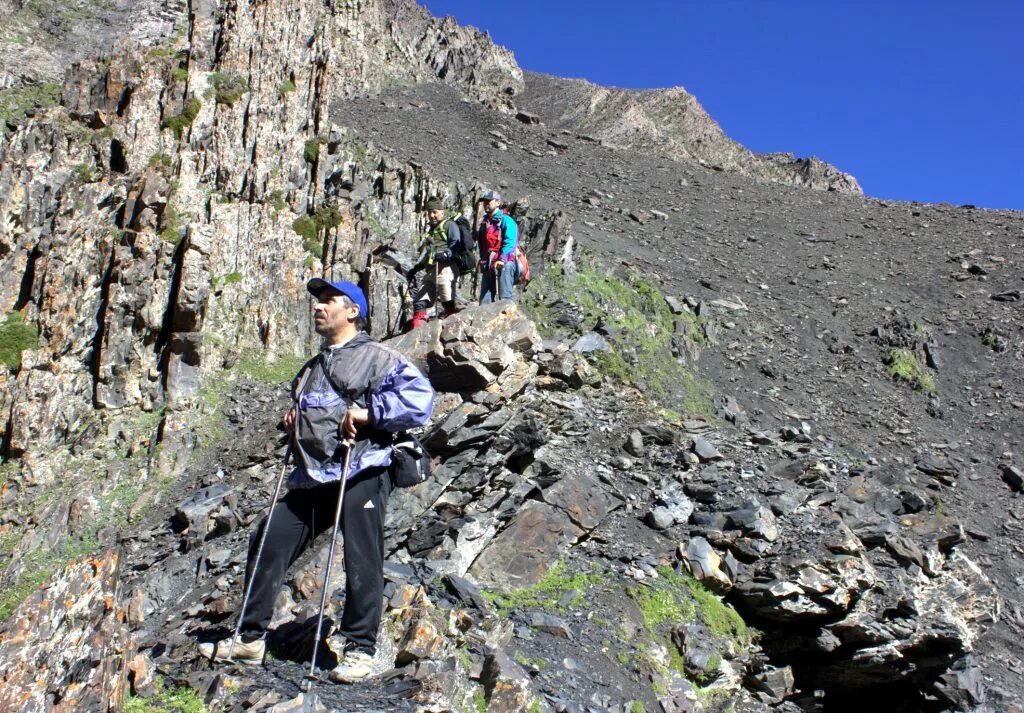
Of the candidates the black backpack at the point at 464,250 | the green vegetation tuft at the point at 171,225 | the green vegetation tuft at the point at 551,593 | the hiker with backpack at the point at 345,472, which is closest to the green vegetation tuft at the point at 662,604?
the green vegetation tuft at the point at 551,593

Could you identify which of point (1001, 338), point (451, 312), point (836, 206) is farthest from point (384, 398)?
point (836, 206)

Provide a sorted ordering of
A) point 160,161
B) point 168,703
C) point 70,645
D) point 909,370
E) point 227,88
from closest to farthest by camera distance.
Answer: point 70,645 → point 168,703 → point 160,161 → point 227,88 → point 909,370

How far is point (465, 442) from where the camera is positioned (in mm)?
8172

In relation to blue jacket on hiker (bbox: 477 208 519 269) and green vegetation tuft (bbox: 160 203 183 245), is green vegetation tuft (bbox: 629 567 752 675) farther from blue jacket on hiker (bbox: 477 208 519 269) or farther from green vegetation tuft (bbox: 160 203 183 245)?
green vegetation tuft (bbox: 160 203 183 245)

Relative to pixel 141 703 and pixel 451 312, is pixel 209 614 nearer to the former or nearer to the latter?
pixel 141 703

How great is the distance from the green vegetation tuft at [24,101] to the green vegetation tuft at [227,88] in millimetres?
3531

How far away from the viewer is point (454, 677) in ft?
14.5

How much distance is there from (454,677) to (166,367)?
8357 mm

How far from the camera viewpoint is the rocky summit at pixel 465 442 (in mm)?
5652

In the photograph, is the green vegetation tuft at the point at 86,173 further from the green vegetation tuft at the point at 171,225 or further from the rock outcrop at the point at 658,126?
the rock outcrop at the point at 658,126

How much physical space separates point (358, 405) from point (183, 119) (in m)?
10.6

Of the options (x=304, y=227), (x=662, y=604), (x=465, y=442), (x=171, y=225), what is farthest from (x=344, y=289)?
(x=304, y=227)

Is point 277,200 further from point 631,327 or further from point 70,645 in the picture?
point 70,645

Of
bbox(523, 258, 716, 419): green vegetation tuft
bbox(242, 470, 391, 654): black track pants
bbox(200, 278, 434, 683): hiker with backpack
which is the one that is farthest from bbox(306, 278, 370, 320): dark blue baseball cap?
bbox(523, 258, 716, 419): green vegetation tuft
